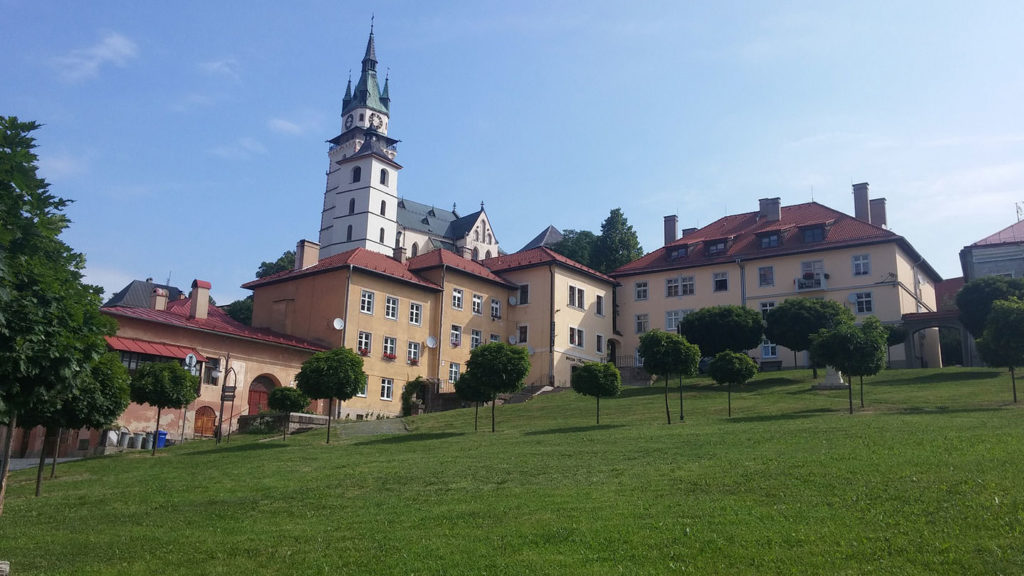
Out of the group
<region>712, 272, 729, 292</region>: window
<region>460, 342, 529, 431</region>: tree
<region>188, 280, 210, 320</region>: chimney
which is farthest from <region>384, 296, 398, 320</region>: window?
<region>712, 272, 729, 292</region>: window

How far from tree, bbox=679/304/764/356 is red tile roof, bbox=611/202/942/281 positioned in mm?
9199

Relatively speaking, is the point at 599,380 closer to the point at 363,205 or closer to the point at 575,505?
the point at 575,505

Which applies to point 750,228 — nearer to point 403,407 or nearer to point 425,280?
point 425,280

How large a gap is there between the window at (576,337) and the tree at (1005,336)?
1047 inches

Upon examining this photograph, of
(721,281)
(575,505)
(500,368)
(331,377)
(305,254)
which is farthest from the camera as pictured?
(721,281)

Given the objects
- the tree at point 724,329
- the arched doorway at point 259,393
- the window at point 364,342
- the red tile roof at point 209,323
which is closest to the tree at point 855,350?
the tree at point 724,329

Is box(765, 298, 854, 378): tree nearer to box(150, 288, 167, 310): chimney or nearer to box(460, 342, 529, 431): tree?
box(460, 342, 529, 431): tree

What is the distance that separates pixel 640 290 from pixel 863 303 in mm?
15434

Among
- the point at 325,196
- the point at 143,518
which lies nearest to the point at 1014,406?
the point at 143,518

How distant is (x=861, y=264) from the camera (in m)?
52.8

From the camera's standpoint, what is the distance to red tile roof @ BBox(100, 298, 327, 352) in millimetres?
36906

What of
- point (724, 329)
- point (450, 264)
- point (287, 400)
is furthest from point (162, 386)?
point (724, 329)

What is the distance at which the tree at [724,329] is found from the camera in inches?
1885

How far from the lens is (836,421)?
2602cm
